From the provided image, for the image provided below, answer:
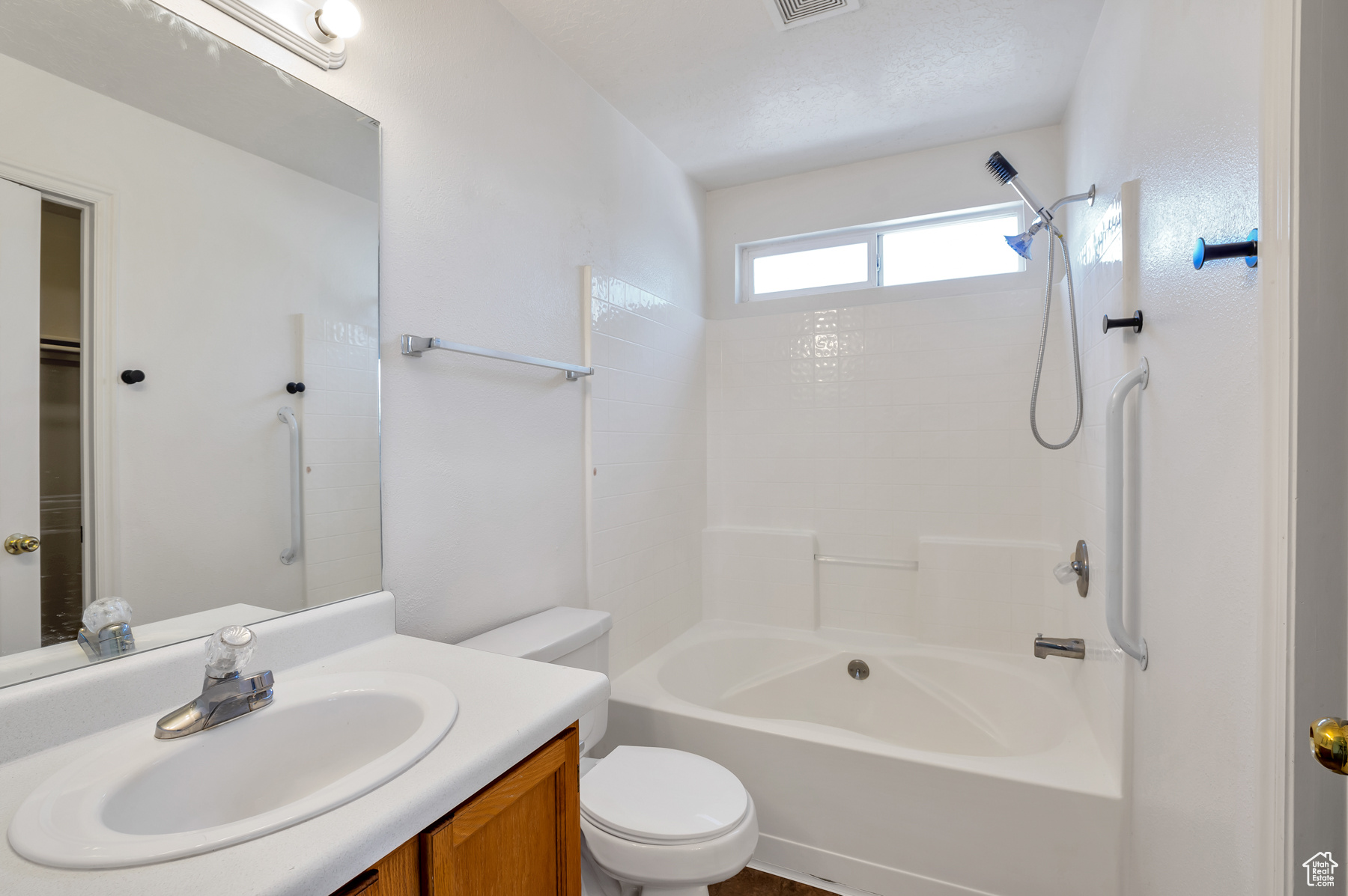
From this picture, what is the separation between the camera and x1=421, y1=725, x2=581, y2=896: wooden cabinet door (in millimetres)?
742

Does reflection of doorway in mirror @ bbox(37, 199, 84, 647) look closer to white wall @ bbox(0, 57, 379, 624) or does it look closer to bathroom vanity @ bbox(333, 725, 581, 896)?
white wall @ bbox(0, 57, 379, 624)

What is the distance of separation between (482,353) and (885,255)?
1959mm

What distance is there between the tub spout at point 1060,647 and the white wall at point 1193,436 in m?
0.27

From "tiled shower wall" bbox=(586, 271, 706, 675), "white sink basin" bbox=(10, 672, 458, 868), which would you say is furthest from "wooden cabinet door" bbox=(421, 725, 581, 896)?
"tiled shower wall" bbox=(586, 271, 706, 675)

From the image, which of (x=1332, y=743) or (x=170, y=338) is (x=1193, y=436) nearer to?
(x=1332, y=743)

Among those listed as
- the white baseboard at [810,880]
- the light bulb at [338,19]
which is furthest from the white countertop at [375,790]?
the white baseboard at [810,880]

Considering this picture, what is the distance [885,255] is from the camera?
274 cm

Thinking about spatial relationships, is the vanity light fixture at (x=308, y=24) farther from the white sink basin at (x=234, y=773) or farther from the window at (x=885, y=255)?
the window at (x=885, y=255)

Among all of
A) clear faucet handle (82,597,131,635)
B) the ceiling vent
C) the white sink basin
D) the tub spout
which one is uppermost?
the ceiling vent

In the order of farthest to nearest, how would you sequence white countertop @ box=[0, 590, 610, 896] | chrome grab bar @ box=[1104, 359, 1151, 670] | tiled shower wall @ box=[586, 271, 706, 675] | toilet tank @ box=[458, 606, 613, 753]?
tiled shower wall @ box=[586, 271, 706, 675] → toilet tank @ box=[458, 606, 613, 753] → chrome grab bar @ box=[1104, 359, 1151, 670] → white countertop @ box=[0, 590, 610, 896]

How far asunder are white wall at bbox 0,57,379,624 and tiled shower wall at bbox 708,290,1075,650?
199 cm

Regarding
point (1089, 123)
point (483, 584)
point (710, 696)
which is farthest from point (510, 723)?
point (1089, 123)

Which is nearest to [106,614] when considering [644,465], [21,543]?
[21,543]

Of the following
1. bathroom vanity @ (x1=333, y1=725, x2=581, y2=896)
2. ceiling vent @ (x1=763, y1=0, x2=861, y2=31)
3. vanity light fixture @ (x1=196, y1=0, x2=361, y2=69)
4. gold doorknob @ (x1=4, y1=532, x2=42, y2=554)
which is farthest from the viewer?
ceiling vent @ (x1=763, y1=0, x2=861, y2=31)
